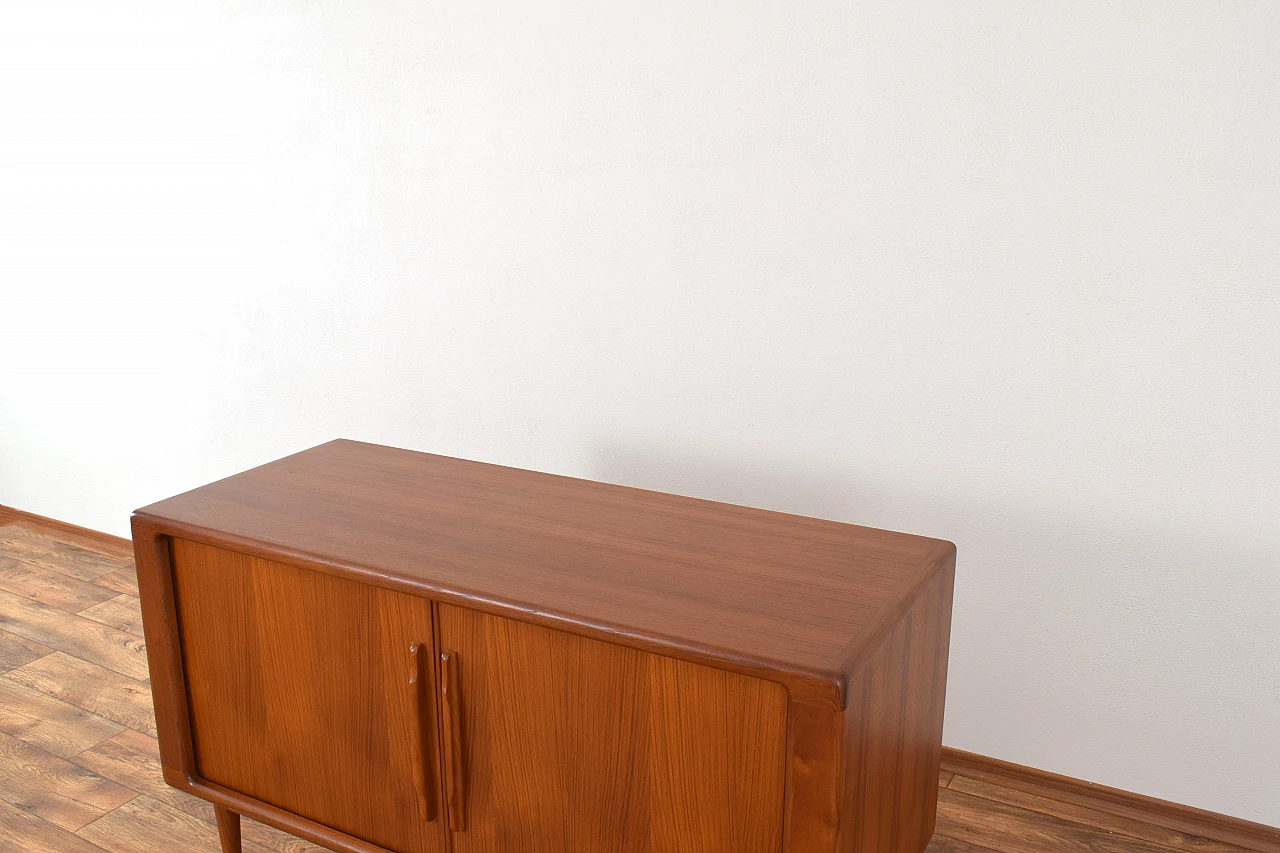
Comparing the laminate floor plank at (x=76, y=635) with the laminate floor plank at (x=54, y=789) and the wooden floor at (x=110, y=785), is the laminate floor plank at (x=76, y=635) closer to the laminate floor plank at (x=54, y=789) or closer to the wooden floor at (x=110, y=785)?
the wooden floor at (x=110, y=785)

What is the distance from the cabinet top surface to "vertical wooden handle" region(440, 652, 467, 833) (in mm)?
126

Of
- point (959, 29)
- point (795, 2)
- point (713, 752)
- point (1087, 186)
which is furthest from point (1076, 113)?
point (713, 752)

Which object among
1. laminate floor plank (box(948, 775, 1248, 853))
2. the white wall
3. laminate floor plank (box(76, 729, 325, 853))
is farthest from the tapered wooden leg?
laminate floor plank (box(948, 775, 1248, 853))

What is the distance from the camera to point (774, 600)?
1.39 meters

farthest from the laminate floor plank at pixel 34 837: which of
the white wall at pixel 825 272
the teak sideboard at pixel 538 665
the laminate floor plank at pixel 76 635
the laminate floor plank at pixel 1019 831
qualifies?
the laminate floor plank at pixel 1019 831

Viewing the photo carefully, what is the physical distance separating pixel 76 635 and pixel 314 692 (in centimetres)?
144

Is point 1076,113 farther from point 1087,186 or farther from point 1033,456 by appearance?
point 1033,456

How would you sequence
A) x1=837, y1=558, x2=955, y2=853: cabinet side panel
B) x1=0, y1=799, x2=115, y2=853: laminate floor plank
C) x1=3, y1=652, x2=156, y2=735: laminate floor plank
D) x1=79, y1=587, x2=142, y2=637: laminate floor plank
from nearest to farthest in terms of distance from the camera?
1. x1=837, y1=558, x2=955, y2=853: cabinet side panel
2. x1=0, y1=799, x2=115, y2=853: laminate floor plank
3. x1=3, y1=652, x2=156, y2=735: laminate floor plank
4. x1=79, y1=587, x2=142, y2=637: laminate floor plank

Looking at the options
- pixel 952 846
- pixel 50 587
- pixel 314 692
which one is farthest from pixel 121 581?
pixel 952 846

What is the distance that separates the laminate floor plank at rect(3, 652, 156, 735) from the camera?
92.6 inches

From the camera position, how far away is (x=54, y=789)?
2.08 metres

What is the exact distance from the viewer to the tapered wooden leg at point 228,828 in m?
1.82

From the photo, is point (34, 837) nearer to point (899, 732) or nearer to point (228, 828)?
point (228, 828)

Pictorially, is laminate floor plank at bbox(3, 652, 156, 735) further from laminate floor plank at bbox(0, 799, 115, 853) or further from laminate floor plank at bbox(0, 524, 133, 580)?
laminate floor plank at bbox(0, 524, 133, 580)
